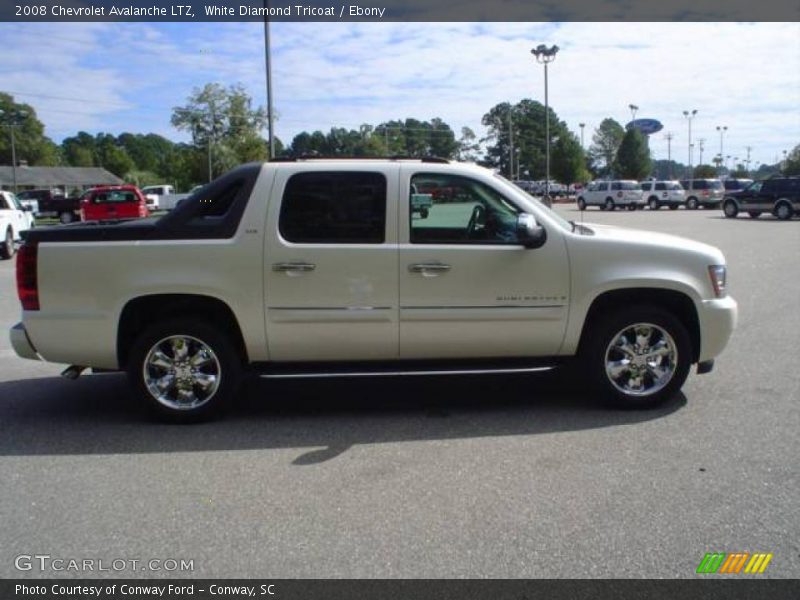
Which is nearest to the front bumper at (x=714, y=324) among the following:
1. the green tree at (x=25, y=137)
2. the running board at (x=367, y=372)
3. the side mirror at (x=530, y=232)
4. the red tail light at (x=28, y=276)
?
the side mirror at (x=530, y=232)

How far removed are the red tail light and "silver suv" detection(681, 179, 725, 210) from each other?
4597 centimetres

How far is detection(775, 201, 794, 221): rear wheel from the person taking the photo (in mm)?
32781

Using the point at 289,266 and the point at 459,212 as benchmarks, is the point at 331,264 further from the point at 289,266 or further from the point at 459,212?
the point at 459,212

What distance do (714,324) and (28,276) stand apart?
5.10m

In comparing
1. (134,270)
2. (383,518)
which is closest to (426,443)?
(383,518)

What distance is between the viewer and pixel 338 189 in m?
5.56

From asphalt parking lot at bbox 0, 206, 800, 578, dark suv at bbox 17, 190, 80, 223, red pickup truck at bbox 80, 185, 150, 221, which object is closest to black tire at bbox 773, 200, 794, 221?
red pickup truck at bbox 80, 185, 150, 221

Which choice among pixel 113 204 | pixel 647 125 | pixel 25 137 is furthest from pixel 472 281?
pixel 25 137

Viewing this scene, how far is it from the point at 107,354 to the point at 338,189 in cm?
209

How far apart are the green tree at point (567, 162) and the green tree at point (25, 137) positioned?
71.1 meters

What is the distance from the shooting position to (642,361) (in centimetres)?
573

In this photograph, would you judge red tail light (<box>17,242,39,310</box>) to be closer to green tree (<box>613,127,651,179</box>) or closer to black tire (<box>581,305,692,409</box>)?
black tire (<box>581,305,692,409</box>)

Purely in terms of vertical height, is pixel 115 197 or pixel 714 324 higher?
pixel 115 197

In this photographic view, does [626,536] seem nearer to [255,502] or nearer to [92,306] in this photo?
[255,502]
